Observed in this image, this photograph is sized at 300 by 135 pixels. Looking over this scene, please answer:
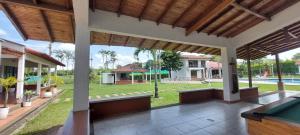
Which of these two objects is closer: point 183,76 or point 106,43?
point 106,43

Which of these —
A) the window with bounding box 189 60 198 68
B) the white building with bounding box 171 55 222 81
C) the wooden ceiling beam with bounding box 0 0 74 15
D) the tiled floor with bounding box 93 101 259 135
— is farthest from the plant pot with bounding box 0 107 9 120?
the window with bounding box 189 60 198 68

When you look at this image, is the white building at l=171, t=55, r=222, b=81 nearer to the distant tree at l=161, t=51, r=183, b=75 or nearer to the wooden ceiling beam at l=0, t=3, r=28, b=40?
the distant tree at l=161, t=51, r=183, b=75

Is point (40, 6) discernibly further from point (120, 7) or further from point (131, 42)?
point (131, 42)

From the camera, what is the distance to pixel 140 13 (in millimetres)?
4176

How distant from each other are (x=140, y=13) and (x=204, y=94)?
17.3ft

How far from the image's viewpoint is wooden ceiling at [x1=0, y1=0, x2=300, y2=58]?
10.5 ft

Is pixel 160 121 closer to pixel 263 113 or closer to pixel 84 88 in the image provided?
pixel 84 88

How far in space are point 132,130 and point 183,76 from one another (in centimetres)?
2460

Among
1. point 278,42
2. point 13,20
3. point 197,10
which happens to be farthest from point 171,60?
point 13,20

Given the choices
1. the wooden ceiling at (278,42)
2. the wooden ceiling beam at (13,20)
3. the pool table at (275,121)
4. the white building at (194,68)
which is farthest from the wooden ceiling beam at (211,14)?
the white building at (194,68)

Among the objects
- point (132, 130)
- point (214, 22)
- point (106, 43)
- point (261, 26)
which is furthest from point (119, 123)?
point (261, 26)

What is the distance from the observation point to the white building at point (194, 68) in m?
26.8

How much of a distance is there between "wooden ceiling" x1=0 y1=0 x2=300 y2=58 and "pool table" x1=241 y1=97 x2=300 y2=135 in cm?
267

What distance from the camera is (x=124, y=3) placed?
372 cm
